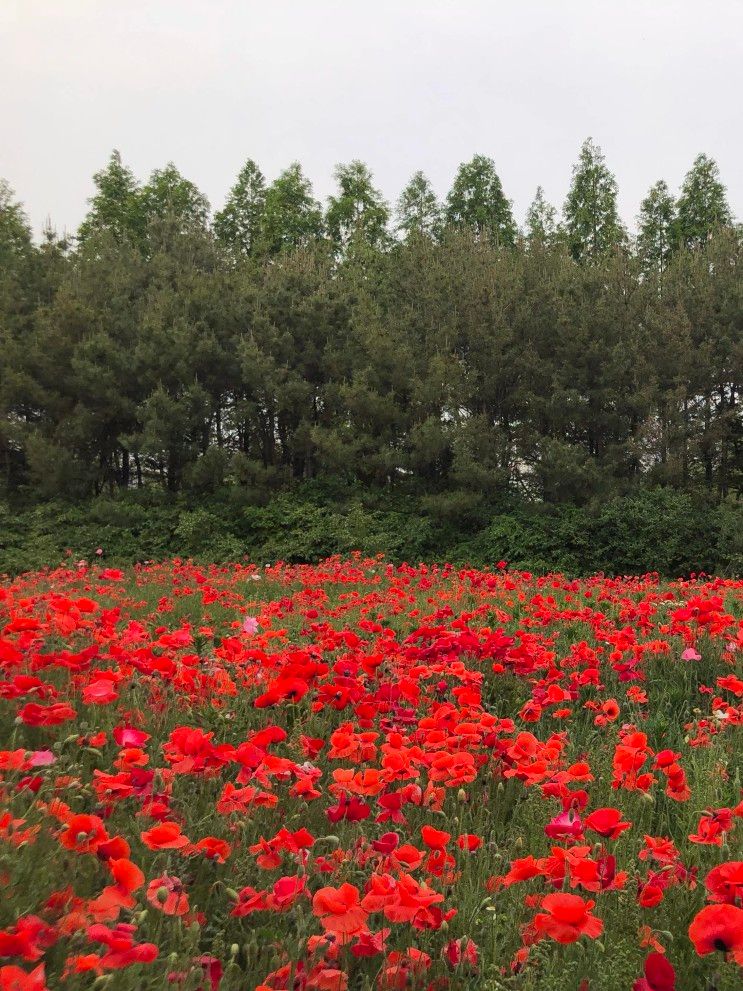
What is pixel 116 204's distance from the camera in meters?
30.5

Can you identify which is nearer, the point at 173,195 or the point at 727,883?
the point at 727,883

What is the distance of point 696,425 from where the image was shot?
18578 mm

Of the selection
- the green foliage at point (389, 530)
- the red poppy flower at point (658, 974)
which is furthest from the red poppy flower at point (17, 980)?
the green foliage at point (389, 530)

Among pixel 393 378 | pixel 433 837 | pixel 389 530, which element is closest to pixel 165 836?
pixel 433 837

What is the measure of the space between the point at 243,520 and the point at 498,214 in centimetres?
1982

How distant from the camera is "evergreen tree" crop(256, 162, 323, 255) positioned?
3003cm

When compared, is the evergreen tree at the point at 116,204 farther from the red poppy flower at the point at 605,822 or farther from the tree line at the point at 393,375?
the red poppy flower at the point at 605,822

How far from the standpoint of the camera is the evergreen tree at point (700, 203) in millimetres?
27656

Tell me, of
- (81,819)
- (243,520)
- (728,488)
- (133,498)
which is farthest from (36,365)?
(81,819)

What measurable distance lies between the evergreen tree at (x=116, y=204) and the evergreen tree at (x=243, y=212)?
3371 millimetres

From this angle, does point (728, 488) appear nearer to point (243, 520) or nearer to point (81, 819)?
point (243, 520)

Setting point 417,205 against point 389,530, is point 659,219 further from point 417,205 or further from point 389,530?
point 389,530

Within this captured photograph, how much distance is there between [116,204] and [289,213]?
7563mm

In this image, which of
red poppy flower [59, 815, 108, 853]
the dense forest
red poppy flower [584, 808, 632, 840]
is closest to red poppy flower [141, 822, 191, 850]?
red poppy flower [59, 815, 108, 853]
